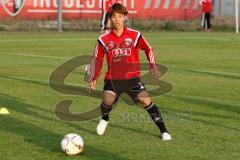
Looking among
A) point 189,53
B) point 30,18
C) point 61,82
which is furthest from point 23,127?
point 30,18

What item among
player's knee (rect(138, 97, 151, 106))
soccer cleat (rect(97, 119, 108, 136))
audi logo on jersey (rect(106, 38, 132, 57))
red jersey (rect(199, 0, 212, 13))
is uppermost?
red jersey (rect(199, 0, 212, 13))

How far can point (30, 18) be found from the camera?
134 feet

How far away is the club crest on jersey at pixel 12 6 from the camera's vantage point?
39188 millimetres

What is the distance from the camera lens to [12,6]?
3953 centimetres

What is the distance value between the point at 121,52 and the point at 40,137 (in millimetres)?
1608

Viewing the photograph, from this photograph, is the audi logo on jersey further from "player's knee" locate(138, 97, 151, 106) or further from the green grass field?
the green grass field

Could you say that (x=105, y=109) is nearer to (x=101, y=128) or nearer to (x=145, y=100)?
(x=101, y=128)

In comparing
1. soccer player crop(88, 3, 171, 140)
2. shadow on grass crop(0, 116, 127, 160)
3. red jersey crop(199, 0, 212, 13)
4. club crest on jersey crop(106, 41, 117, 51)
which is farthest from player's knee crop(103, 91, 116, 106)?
Answer: red jersey crop(199, 0, 212, 13)

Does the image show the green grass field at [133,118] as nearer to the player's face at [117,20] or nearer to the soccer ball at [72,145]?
the soccer ball at [72,145]

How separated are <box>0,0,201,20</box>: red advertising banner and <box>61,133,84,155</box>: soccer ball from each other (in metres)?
31.4

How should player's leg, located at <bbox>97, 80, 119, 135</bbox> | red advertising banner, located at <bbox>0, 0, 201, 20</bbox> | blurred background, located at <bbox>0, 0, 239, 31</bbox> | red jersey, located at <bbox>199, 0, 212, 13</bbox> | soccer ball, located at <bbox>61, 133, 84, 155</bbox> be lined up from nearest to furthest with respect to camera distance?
soccer ball, located at <bbox>61, 133, 84, 155</bbox> < player's leg, located at <bbox>97, 80, 119, 135</bbox> < red advertising banner, located at <bbox>0, 0, 201, 20</bbox> < blurred background, located at <bbox>0, 0, 239, 31</bbox> < red jersey, located at <bbox>199, 0, 212, 13</bbox>

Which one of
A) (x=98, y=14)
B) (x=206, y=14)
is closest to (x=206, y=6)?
(x=206, y=14)

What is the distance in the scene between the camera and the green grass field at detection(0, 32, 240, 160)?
870 cm

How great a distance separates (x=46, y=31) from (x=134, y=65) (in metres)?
32.1
